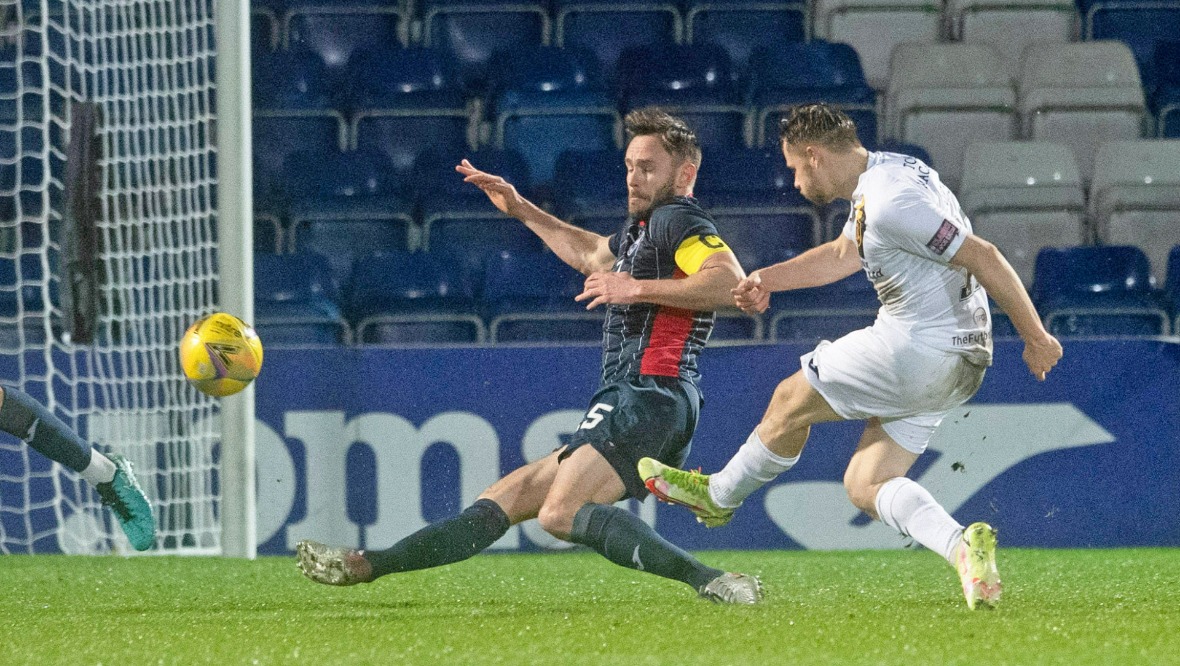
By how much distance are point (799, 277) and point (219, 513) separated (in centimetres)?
365

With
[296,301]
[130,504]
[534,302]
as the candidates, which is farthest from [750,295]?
[296,301]

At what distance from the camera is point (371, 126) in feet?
31.8

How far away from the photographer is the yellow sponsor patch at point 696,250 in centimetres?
464

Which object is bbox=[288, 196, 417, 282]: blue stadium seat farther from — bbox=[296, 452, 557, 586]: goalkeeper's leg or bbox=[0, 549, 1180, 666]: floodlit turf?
bbox=[296, 452, 557, 586]: goalkeeper's leg

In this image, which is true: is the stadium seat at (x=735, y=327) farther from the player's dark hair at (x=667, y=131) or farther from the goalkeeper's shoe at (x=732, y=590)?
the goalkeeper's shoe at (x=732, y=590)

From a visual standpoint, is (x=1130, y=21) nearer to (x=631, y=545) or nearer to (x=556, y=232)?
(x=556, y=232)

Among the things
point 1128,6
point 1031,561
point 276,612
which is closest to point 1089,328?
point 1031,561

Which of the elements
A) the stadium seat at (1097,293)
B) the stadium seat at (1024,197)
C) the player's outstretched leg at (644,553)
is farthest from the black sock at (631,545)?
the stadium seat at (1024,197)

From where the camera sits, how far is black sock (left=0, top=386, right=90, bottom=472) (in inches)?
226

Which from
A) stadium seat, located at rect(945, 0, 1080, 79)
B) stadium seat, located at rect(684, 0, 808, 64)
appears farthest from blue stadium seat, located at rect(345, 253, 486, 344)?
stadium seat, located at rect(945, 0, 1080, 79)

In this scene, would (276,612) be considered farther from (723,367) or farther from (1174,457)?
(1174,457)

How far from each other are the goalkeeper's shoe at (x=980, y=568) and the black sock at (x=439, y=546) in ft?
4.56

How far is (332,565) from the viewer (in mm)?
4688

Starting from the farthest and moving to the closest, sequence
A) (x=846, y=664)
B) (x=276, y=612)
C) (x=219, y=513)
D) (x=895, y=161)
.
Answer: (x=219, y=513) < (x=276, y=612) < (x=895, y=161) < (x=846, y=664)
